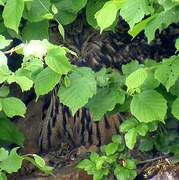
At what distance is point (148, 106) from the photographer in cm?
272

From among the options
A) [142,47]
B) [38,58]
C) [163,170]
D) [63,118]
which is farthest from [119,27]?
[38,58]

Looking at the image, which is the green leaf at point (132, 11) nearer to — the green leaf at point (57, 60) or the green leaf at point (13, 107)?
the green leaf at point (57, 60)

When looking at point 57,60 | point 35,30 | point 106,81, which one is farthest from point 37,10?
point 57,60

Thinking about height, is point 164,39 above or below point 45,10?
below

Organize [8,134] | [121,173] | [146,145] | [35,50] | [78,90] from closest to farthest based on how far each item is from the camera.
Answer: [35,50] → [78,90] → [121,173] → [146,145] → [8,134]

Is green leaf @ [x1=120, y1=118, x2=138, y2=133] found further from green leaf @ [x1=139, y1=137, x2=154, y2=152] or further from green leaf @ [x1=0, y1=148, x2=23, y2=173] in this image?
green leaf @ [x1=0, y1=148, x2=23, y2=173]

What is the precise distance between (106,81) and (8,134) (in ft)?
2.94

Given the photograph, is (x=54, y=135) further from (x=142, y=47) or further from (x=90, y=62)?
(x=142, y=47)

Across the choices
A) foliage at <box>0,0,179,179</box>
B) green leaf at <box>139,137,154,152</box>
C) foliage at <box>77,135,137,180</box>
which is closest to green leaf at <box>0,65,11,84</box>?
foliage at <box>0,0,179,179</box>

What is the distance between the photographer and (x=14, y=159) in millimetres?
2799

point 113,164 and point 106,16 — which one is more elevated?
point 106,16

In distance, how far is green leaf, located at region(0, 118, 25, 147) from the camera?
353 centimetres

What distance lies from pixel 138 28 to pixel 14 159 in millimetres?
857

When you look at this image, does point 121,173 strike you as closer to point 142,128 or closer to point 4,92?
point 142,128
